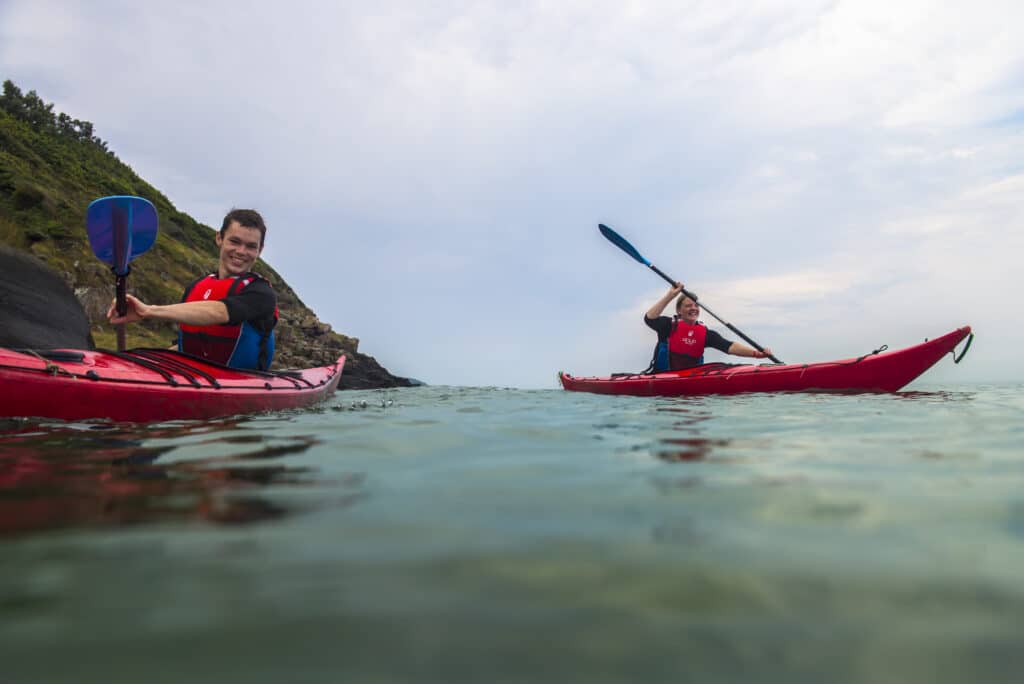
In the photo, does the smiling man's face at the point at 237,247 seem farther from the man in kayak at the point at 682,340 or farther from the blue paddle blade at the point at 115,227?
the man in kayak at the point at 682,340

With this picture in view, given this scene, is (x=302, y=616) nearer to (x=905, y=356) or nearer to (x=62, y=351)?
(x=62, y=351)

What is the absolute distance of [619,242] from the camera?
1191 centimetres

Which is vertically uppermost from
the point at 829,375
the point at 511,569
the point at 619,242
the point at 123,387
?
the point at 619,242

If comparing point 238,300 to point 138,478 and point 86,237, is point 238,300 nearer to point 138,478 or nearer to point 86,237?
point 138,478

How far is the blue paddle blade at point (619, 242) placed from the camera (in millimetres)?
11664

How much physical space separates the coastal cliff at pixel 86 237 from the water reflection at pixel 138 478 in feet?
41.0

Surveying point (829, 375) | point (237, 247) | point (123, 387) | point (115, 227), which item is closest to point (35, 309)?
point (115, 227)

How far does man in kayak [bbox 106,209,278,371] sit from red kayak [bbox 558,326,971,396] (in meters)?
6.34

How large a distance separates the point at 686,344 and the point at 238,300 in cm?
761

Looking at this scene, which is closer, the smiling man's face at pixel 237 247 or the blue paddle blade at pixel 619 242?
the smiling man's face at pixel 237 247

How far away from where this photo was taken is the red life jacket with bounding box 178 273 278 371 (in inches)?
202

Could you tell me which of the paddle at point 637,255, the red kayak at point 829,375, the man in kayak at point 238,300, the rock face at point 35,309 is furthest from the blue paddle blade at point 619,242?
the rock face at point 35,309

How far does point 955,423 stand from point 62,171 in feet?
92.0

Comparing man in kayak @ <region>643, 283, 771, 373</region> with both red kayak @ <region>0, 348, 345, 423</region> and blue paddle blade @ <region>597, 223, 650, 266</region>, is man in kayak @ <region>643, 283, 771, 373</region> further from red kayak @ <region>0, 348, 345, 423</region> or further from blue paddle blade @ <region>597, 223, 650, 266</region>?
red kayak @ <region>0, 348, 345, 423</region>
